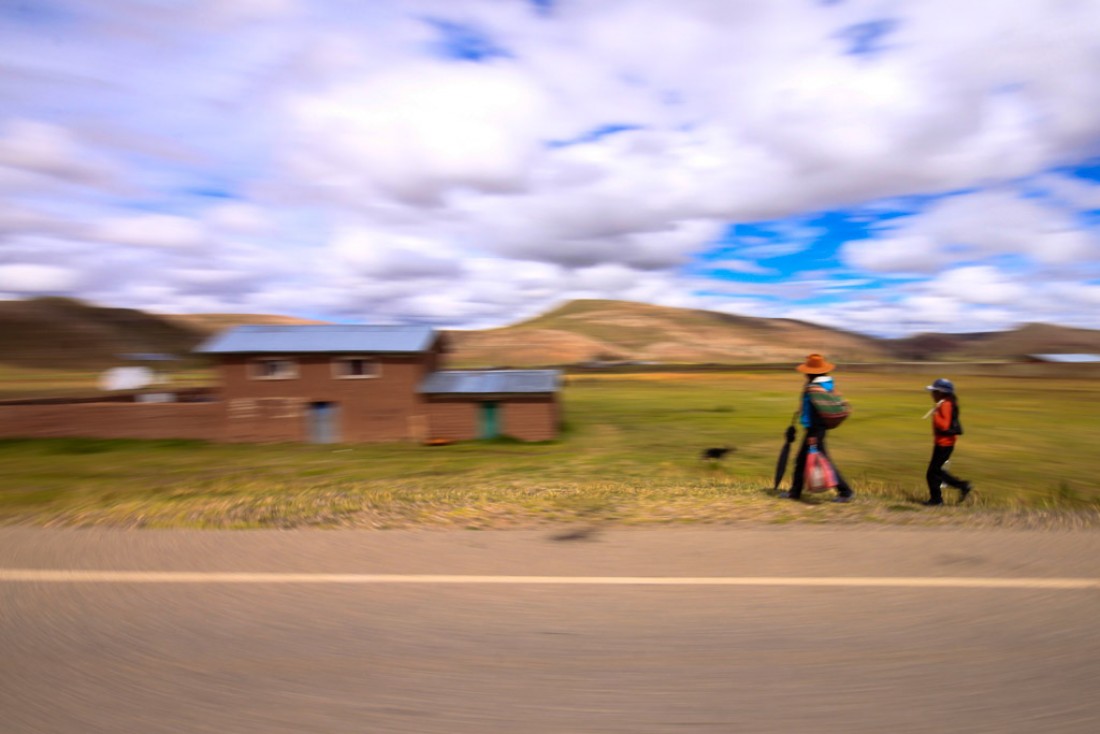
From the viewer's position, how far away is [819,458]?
805 centimetres

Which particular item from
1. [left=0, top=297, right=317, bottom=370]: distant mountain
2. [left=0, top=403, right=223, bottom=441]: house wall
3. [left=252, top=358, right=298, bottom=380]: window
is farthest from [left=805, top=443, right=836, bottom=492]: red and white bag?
[left=0, top=297, right=317, bottom=370]: distant mountain

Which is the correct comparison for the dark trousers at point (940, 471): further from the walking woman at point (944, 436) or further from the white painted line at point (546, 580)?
the white painted line at point (546, 580)

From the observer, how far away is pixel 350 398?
27406 mm

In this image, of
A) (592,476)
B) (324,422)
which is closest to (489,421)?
(324,422)

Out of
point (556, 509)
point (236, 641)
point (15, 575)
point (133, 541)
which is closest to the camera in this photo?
point (236, 641)

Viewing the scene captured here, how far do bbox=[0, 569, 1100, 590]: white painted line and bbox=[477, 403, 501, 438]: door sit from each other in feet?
73.2

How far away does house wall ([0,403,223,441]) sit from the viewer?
27000mm

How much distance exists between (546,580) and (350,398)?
24.3 metres

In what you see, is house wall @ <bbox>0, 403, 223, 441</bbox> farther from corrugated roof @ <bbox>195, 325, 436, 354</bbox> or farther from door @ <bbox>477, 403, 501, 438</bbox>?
door @ <bbox>477, 403, 501, 438</bbox>

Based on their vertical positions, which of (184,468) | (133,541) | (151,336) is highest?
(151,336)

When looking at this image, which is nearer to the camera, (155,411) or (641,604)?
(641,604)

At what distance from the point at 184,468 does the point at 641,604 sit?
19.1 metres

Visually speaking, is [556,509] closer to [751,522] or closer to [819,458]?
[751,522]

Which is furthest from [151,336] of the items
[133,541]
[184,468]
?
[133,541]
